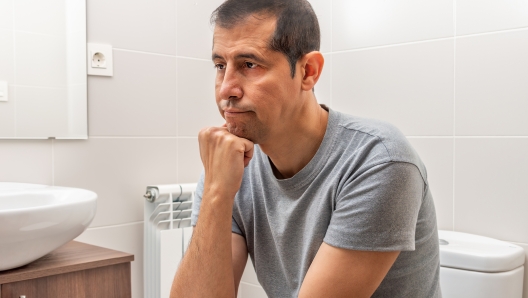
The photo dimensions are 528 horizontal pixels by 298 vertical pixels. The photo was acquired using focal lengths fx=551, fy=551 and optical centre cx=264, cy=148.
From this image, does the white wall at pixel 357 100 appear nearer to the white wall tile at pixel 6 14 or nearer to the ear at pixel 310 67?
the white wall tile at pixel 6 14

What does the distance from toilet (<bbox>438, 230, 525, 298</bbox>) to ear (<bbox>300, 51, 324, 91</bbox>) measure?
2.25 feet

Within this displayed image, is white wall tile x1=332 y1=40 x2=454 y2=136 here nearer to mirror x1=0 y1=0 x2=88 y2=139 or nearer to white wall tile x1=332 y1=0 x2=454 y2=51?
white wall tile x1=332 y1=0 x2=454 y2=51

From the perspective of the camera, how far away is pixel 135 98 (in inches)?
82.9

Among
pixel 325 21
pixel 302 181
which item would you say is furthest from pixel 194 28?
pixel 302 181

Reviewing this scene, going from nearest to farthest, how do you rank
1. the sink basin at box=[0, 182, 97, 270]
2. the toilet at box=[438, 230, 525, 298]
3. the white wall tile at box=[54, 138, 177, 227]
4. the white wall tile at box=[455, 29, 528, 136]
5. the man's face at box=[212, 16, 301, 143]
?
1. the man's face at box=[212, 16, 301, 143]
2. the sink basin at box=[0, 182, 97, 270]
3. the toilet at box=[438, 230, 525, 298]
4. the white wall tile at box=[455, 29, 528, 136]
5. the white wall tile at box=[54, 138, 177, 227]

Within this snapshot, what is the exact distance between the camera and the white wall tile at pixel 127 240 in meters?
2.02

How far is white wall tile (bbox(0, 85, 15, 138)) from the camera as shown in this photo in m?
1.76

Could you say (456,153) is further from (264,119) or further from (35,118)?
(35,118)

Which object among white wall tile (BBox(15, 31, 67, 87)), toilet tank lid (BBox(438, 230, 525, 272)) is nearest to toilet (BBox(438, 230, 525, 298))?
toilet tank lid (BBox(438, 230, 525, 272))

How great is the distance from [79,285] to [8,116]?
0.64 meters

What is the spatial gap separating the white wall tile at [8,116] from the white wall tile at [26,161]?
0.03 metres

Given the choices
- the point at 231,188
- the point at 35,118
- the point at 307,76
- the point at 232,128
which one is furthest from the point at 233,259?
the point at 35,118

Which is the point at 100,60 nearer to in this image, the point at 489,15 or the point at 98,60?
the point at 98,60

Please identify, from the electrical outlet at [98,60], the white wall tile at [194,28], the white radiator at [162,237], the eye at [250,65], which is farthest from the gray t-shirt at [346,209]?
the white wall tile at [194,28]
